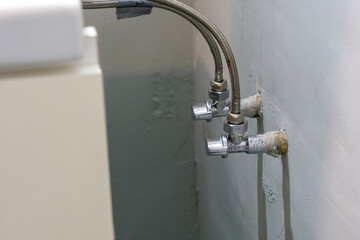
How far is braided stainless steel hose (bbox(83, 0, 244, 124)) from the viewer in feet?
2.31

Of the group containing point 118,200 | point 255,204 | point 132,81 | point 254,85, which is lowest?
point 118,200

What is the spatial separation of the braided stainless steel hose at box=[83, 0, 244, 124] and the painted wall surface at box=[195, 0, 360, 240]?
64 mm

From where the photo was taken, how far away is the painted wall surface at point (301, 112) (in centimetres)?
58

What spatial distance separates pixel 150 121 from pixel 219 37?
0.67m

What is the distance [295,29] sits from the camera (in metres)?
0.69

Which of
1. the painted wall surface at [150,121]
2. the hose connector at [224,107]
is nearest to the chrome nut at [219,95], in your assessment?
the hose connector at [224,107]

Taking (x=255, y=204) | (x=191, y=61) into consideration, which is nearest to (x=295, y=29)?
(x=255, y=204)

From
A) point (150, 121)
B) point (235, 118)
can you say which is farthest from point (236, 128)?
point (150, 121)

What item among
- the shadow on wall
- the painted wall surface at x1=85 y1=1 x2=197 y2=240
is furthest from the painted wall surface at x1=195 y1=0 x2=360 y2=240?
the painted wall surface at x1=85 y1=1 x2=197 y2=240

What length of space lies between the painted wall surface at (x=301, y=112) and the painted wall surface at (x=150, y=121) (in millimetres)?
258

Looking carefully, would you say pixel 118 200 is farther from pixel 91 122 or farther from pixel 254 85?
pixel 91 122

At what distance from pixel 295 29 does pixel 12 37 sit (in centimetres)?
46

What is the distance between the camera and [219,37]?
0.74 m

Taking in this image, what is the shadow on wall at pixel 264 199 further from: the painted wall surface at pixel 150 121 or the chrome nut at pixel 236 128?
the painted wall surface at pixel 150 121
